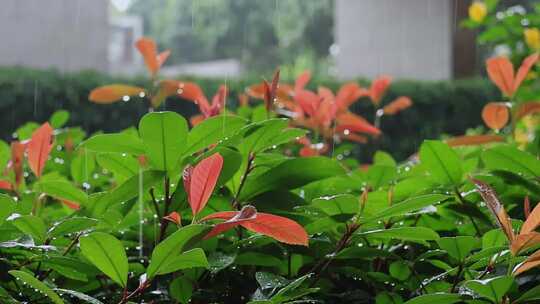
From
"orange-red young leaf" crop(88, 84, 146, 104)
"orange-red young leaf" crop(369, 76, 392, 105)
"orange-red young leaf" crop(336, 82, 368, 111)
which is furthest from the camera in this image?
"orange-red young leaf" crop(369, 76, 392, 105)

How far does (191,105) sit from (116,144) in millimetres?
6377

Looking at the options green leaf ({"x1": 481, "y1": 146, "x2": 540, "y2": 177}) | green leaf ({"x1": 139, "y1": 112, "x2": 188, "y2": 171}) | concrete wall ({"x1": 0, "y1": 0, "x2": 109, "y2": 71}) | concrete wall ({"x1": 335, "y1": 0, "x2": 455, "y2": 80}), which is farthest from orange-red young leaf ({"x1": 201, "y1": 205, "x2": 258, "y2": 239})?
concrete wall ({"x1": 335, "y1": 0, "x2": 455, "y2": 80})

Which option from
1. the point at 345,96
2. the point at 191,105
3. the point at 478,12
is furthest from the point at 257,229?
the point at 191,105

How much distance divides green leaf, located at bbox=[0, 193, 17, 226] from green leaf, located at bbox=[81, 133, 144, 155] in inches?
3.1

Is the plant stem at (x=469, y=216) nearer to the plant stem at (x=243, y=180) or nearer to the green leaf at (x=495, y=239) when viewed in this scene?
the green leaf at (x=495, y=239)

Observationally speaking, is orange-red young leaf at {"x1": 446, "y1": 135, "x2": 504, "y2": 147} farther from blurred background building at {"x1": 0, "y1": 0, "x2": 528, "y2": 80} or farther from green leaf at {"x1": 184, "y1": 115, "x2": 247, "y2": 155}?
blurred background building at {"x1": 0, "y1": 0, "x2": 528, "y2": 80}

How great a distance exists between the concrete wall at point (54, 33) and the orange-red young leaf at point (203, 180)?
30.0 ft

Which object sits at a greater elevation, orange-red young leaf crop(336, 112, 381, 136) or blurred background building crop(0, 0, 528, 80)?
orange-red young leaf crop(336, 112, 381, 136)

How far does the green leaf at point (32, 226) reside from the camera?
58cm

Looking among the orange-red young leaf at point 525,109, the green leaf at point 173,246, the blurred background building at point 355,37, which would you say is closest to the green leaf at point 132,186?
the green leaf at point 173,246

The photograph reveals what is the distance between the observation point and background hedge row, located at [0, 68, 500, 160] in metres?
6.16

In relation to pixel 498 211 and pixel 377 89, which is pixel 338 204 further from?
pixel 377 89

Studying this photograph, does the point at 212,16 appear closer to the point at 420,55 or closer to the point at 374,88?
the point at 420,55

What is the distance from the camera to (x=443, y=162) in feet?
2.45
